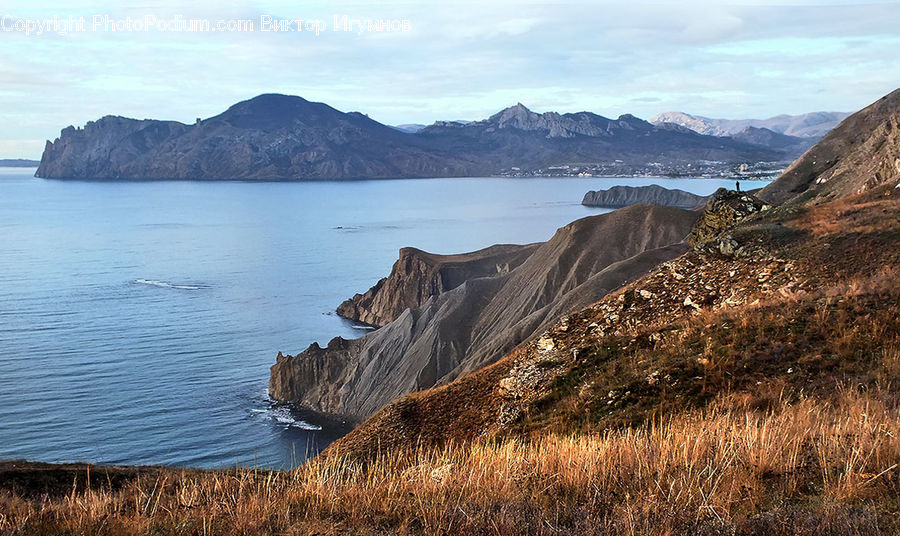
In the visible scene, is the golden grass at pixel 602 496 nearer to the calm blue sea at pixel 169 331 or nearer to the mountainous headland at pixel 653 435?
the mountainous headland at pixel 653 435

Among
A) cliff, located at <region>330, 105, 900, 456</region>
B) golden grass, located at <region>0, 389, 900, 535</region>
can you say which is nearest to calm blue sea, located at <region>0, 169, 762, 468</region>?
golden grass, located at <region>0, 389, 900, 535</region>

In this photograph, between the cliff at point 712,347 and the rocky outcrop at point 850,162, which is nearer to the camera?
the cliff at point 712,347

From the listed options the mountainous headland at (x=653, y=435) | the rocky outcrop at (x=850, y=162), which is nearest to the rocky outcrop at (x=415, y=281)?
the rocky outcrop at (x=850, y=162)

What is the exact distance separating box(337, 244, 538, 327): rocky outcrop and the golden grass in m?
76.7

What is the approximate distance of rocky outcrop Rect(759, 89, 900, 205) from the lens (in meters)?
43.6

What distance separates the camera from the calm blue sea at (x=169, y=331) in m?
45.4

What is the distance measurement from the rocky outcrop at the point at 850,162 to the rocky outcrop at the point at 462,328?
1136cm

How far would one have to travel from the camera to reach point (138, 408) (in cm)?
5016

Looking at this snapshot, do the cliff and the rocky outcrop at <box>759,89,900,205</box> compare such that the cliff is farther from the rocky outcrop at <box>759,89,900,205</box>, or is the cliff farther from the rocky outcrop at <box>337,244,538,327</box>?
the rocky outcrop at <box>337,244,538,327</box>

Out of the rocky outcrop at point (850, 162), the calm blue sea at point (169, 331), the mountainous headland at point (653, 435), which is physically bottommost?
the calm blue sea at point (169, 331)

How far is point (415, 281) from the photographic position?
88.0 metres

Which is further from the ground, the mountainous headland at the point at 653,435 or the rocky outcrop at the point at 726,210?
the rocky outcrop at the point at 726,210

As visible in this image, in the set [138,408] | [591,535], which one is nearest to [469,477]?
[591,535]

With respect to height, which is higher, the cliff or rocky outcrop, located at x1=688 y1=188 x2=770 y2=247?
rocky outcrop, located at x1=688 y1=188 x2=770 y2=247
